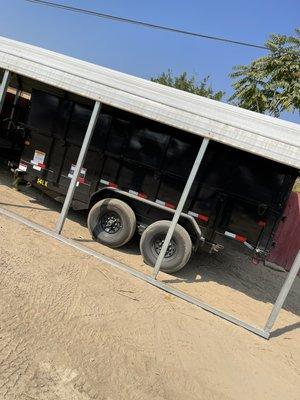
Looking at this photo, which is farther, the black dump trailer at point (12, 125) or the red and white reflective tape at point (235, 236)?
the black dump trailer at point (12, 125)

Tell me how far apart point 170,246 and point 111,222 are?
124cm

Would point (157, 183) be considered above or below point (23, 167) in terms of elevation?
above

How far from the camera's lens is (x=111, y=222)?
8570 millimetres

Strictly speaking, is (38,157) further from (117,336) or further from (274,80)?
(274,80)

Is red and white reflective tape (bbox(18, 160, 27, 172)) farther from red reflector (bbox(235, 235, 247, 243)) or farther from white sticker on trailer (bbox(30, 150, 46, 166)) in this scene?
red reflector (bbox(235, 235, 247, 243))

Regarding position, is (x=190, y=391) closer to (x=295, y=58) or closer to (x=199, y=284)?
(x=199, y=284)

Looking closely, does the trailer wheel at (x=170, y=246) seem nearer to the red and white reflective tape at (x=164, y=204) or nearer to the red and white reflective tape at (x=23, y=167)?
the red and white reflective tape at (x=164, y=204)

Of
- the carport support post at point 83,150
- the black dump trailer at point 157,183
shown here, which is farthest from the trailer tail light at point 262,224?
the carport support post at point 83,150

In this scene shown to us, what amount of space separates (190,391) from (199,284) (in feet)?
12.3

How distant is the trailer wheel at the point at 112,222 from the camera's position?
8344mm

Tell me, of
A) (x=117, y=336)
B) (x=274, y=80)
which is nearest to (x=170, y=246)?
(x=117, y=336)

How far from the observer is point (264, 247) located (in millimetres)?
8172

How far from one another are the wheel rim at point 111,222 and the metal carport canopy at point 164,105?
217cm

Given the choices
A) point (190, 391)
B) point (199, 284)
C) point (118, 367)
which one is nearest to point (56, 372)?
point (118, 367)
